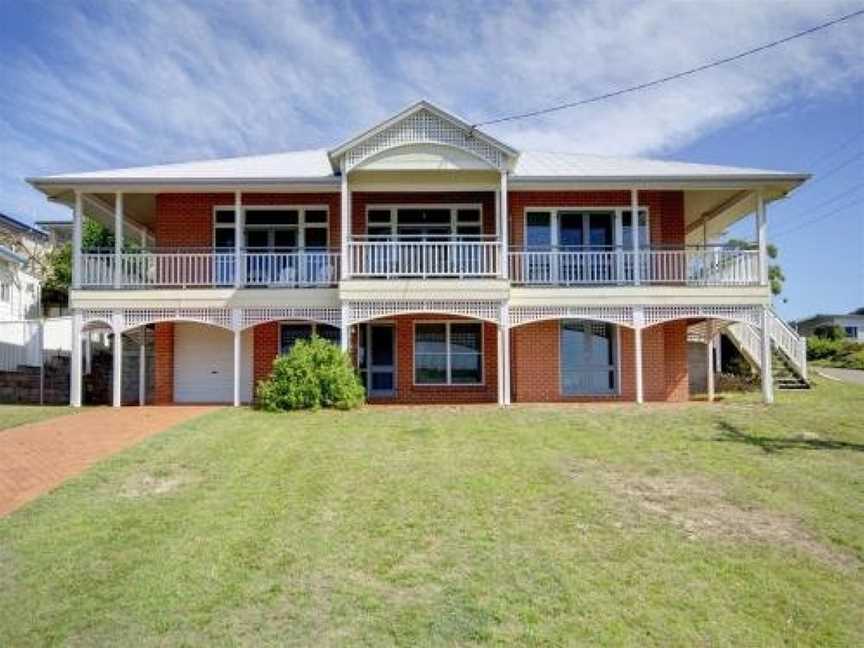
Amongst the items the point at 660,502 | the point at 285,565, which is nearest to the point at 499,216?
the point at 660,502

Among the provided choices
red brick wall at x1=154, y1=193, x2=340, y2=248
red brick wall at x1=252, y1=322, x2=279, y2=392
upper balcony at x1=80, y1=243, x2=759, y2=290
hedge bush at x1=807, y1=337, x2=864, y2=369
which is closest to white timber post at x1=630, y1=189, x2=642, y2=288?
upper balcony at x1=80, y1=243, x2=759, y2=290

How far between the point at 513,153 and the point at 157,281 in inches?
354

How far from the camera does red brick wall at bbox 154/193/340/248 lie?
1764 centimetres

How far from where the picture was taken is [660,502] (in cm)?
739

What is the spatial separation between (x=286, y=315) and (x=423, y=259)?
133 inches

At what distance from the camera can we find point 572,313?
15828 mm

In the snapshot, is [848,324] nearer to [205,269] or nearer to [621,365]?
[621,365]

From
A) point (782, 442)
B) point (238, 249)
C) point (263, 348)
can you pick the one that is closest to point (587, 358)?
point (782, 442)

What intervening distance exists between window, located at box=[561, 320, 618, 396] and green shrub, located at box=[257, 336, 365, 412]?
226 inches

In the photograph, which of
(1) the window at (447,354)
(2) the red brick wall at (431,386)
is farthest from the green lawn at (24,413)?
(1) the window at (447,354)

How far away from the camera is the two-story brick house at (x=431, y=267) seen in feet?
51.5

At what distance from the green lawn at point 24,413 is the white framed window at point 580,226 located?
11.3 m

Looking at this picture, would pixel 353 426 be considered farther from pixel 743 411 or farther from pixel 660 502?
pixel 743 411

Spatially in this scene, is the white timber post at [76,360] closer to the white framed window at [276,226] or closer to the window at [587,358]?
the white framed window at [276,226]
